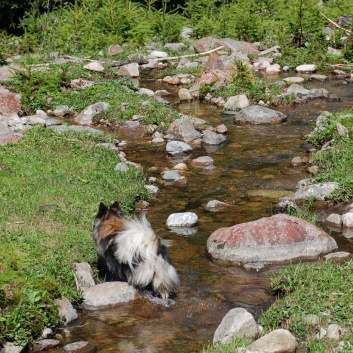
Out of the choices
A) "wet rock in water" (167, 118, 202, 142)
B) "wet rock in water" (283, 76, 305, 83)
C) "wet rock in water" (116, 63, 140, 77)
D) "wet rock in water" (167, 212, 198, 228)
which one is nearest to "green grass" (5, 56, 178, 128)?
"wet rock in water" (167, 118, 202, 142)

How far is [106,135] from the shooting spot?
1221cm

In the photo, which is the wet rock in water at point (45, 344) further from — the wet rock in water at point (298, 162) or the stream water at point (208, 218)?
the wet rock in water at point (298, 162)

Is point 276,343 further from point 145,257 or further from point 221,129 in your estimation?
point 221,129

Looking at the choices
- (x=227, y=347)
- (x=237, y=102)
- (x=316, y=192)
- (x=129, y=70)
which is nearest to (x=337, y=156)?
(x=316, y=192)

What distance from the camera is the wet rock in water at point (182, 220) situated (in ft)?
28.6

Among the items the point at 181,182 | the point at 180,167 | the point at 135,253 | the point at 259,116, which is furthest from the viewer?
the point at 259,116

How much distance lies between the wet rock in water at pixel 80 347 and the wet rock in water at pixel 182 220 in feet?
9.65

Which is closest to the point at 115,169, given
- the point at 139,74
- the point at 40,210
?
the point at 40,210

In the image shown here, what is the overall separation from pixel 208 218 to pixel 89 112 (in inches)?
226

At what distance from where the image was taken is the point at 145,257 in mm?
6336

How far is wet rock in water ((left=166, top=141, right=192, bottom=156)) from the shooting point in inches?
467

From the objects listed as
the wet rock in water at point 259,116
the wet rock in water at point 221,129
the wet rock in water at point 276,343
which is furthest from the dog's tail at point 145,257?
the wet rock in water at point 259,116

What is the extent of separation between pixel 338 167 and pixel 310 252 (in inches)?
105

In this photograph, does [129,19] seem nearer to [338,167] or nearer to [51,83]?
[51,83]
